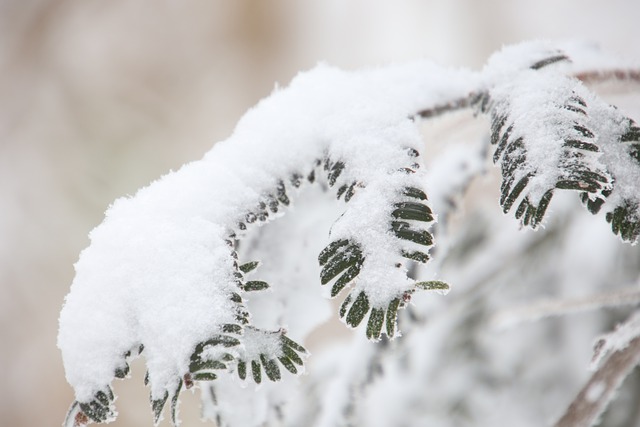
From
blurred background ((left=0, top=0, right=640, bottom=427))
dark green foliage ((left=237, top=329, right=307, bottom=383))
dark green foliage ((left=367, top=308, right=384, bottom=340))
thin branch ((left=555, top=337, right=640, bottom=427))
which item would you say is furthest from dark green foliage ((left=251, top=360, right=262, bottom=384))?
blurred background ((left=0, top=0, right=640, bottom=427))

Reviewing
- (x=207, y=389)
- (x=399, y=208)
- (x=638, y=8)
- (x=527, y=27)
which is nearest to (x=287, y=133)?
(x=399, y=208)

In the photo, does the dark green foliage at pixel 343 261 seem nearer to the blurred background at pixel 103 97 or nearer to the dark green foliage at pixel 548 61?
the dark green foliage at pixel 548 61

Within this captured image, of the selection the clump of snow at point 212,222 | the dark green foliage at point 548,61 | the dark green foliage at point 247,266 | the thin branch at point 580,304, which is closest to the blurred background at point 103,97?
the thin branch at point 580,304

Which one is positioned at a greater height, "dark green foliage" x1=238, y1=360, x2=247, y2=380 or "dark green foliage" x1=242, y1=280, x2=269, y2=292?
"dark green foliage" x1=242, y1=280, x2=269, y2=292

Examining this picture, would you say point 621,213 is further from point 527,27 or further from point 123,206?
point 527,27

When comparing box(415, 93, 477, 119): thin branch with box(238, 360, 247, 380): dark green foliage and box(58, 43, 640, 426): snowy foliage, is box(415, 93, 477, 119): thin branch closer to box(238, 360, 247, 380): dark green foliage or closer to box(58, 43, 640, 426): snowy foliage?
box(58, 43, 640, 426): snowy foliage
